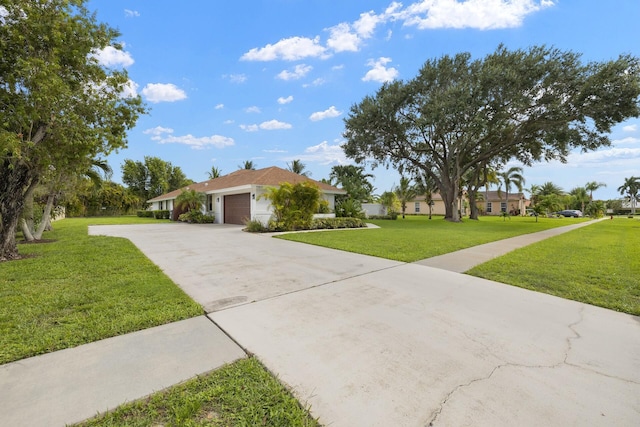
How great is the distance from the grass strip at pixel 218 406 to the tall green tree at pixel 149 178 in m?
44.8

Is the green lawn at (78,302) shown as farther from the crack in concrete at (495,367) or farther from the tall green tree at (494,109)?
the tall green tree at (494,109)

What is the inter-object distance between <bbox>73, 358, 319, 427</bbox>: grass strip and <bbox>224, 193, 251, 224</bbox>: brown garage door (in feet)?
49.0

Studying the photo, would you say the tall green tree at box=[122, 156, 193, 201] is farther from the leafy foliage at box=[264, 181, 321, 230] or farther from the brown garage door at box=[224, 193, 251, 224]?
the leafy foliage at box=[264, 181, 321, 230]

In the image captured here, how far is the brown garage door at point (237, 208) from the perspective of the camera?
17.4 m

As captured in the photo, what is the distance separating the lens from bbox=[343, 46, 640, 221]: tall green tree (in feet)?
54.4

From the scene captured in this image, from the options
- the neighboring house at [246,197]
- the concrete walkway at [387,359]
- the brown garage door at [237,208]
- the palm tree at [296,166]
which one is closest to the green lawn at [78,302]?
the concrete walkway at [387,359]

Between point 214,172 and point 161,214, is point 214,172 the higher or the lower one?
the higher one

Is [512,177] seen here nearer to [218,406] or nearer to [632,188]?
[632,188]

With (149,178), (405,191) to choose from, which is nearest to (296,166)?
(405,191)

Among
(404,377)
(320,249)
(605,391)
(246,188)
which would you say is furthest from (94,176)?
(605,391)

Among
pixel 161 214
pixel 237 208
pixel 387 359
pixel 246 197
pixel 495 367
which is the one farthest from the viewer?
pixel 161 214

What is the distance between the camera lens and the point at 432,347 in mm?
2664

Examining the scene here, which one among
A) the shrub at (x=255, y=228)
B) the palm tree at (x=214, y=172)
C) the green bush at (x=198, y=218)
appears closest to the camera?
the shrub at (x=255, y=228)

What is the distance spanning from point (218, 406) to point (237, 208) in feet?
57.5
